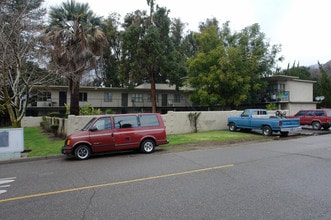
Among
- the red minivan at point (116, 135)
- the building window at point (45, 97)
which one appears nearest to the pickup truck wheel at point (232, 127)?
the red minivan at point (116, 135)

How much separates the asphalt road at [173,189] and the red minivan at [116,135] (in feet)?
4.18

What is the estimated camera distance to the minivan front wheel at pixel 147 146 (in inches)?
460

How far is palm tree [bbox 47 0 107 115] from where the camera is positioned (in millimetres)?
18984

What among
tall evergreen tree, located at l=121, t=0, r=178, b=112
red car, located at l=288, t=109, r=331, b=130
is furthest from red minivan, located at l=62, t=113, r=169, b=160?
tall evergreen tree, located at l=121, t=0, r=178, b=112

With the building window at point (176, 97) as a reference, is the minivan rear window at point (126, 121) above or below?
below

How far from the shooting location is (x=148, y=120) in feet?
39.6

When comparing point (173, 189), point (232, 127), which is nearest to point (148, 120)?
point (173, 189)

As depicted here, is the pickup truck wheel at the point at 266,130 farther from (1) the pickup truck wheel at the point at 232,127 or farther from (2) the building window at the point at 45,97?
(2) the building window at the point at 45,97

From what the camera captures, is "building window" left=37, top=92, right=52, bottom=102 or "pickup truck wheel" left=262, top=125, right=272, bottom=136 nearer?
"pickup truck wheel" left=262, top=125, right=272, bottom=136

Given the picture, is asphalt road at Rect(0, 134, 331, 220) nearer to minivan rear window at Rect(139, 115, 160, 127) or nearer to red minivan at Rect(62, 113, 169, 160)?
red minivan at Rect(62, 113, 169, 160)

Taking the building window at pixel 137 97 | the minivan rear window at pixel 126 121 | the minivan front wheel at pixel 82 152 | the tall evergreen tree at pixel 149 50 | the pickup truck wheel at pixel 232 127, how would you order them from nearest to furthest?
the minivan front wheel at pixel 82 152 < the minivan rear window at pixel 126 121 < the pickup truck wheel at pixel 232 127 < the tall evergreen tree at pixel 149 50 < the building window at pixel 137 97

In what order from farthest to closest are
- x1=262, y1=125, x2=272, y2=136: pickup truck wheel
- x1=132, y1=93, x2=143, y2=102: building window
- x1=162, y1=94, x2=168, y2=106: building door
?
x1=162, y1=94, x2=168, y2=106: building door
x1=132, y1=93, x2=143, y2=102: building window
x1=262, y1=125, x2=272, y2=136: pickup truck wheel

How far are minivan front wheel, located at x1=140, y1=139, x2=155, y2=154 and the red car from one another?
1661 centimetres

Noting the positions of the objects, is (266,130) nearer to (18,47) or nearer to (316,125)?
(316,125)
